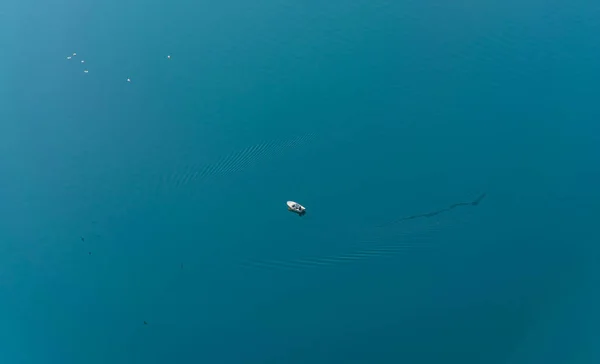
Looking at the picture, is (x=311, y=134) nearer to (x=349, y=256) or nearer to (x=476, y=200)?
(x=349, y=256)

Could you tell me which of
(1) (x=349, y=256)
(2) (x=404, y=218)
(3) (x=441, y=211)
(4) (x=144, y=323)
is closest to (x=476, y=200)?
(3) (x=441, y=211)

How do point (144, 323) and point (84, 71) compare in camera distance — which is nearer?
point (144, 323)

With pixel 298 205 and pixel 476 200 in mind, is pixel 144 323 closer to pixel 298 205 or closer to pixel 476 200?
pixel 298 205

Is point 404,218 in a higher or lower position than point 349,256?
higher

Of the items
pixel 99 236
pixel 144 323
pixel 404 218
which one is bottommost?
pixel 144 323

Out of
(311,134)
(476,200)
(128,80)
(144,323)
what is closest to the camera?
(144,323)

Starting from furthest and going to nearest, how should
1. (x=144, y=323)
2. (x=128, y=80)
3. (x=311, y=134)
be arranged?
1. (x=128, y=80)
2. (x=311, y=134)
3. (x=144, y=323)

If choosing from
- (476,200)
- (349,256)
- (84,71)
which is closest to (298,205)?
(349,256)
